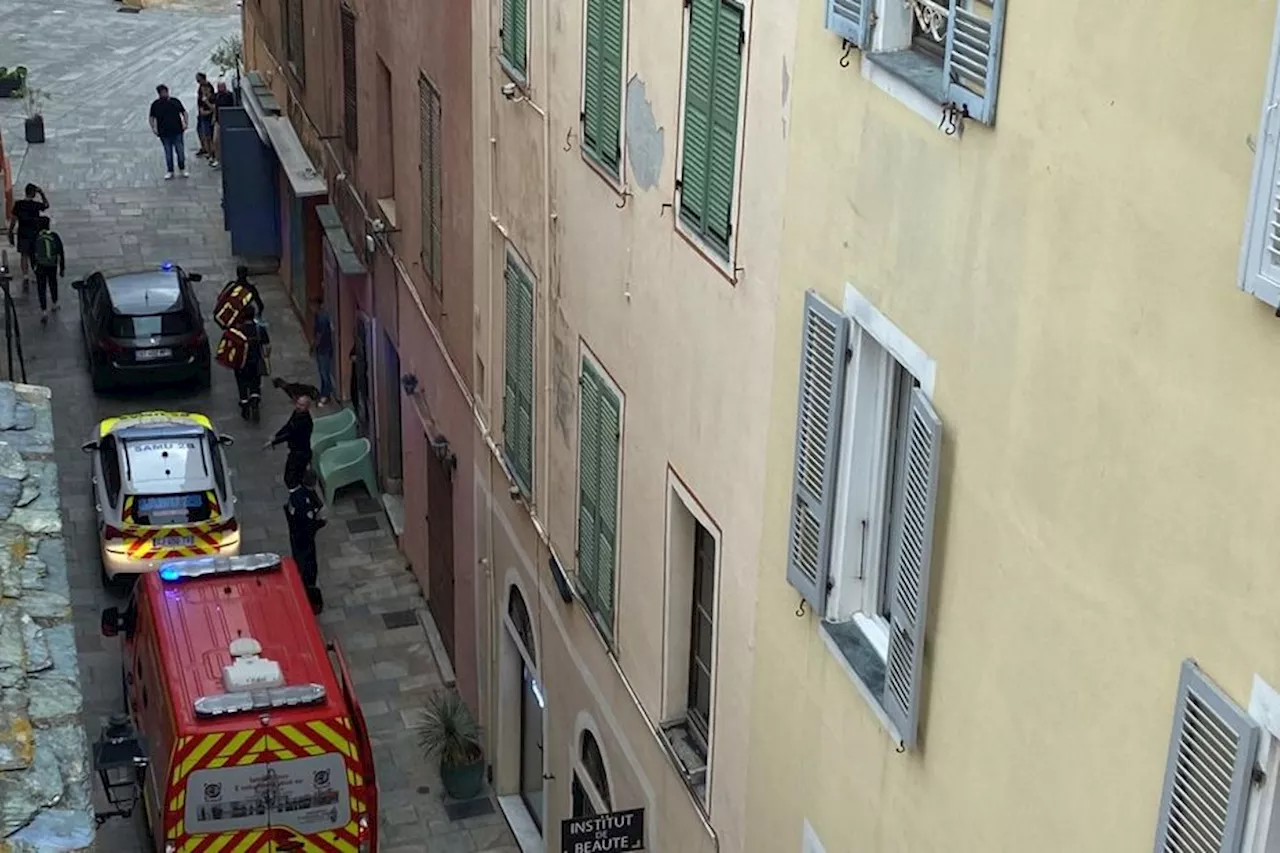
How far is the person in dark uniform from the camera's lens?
26.2m

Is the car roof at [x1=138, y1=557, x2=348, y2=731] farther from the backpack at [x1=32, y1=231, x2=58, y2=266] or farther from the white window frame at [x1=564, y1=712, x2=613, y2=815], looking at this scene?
the backpack at [x1=32, y1=231, x2=58, y2=266]

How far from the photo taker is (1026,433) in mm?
7082

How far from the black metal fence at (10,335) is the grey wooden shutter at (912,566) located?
61.8 ft

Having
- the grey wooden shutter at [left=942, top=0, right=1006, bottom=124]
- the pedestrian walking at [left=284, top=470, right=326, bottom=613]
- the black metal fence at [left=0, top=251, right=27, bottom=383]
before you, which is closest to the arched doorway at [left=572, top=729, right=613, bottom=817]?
the pedestrian walking at [left=284, top=470, right=326, bottom=613]

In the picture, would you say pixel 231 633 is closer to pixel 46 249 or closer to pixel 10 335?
pixel 10 335

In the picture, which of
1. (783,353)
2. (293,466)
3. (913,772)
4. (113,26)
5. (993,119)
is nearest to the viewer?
(993,119)

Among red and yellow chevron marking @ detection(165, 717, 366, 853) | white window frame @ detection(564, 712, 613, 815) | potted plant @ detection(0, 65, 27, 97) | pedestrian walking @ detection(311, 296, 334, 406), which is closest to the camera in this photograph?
white window frame @ detection(564, 712, 613, 815)

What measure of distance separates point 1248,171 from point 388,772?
14451mm

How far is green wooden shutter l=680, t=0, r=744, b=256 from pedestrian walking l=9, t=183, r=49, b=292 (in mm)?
20970

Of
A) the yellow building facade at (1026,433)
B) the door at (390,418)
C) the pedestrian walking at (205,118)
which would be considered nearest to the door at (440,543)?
the door at (390,418)

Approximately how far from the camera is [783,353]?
9617 mm

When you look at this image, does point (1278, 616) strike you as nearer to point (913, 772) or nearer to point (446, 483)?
point (913, 772)

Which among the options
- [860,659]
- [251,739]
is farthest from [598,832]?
[860,659]

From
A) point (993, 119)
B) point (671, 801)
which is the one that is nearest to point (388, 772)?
point (671, 801)
